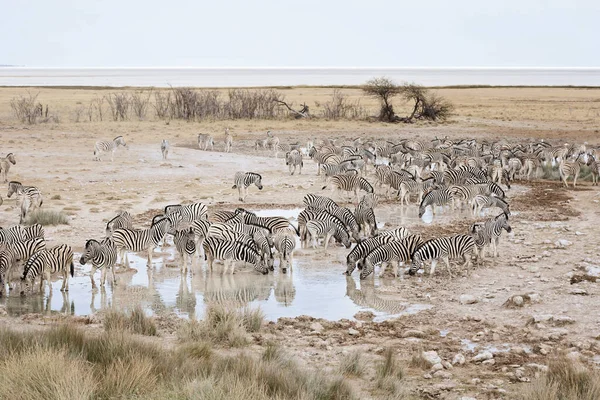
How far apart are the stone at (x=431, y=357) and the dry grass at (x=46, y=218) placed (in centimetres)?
1094

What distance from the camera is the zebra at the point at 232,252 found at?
13898 millimetres

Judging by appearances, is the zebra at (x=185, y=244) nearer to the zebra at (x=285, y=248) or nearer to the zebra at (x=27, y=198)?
the zebra at (x=285, y=248)

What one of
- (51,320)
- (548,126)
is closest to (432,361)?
(51,320)

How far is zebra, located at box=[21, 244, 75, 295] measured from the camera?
12406 mm

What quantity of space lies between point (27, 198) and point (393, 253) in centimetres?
887

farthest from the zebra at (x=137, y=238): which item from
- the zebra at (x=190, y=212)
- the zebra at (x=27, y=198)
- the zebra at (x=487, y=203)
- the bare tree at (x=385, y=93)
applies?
the bare tree at (x=385, y=93)

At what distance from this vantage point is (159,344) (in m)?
9.35

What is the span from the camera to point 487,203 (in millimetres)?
18766

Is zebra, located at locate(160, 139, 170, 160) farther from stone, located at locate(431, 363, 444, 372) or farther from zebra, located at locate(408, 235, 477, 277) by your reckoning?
stone, located at locate(431, 363, 444, 372)

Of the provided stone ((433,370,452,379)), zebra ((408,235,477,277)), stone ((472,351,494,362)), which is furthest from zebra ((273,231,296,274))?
stone ((433,370,452,379))

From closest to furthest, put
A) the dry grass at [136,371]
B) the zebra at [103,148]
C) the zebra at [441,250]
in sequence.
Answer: the dry grass at [136,371] → the zebra at [441,250] → the zebra at [103,148]

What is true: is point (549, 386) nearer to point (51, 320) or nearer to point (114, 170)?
point (51, 320)

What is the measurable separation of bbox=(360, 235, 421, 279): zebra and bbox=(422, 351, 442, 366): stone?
14.2ft

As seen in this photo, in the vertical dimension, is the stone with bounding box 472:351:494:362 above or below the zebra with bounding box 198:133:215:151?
below
